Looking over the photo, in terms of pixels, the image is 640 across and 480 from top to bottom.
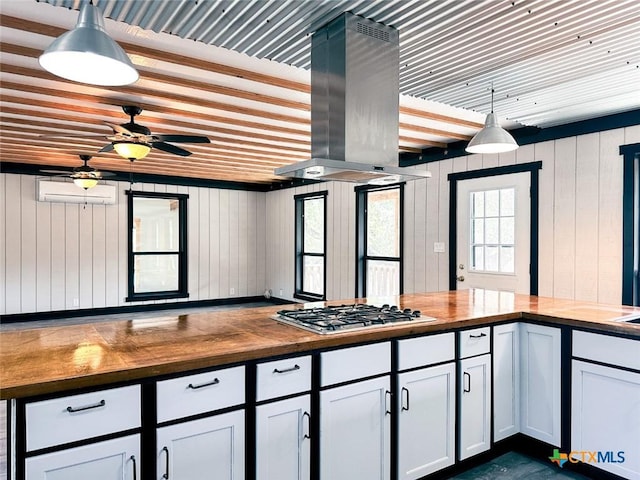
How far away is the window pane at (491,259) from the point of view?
497 cm

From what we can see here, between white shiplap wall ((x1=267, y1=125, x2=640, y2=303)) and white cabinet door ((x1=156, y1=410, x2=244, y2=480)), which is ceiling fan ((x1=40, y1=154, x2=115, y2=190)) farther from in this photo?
white cabinet door ((x1=156, y1=410, x2=244, y2=480))

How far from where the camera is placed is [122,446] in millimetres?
1575

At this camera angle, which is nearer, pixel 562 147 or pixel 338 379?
pixel 338 379

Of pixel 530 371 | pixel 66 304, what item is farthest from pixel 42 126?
pixel 530 371

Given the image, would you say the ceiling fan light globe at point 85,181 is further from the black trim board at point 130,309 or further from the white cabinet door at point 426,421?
the white cabinet door at point 426,421

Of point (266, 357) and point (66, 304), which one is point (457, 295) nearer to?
point (266, 357)

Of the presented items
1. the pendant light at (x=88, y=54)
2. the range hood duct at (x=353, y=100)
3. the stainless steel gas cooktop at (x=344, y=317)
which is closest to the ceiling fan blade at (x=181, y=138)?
the range hood duct at (x=353, y=100)

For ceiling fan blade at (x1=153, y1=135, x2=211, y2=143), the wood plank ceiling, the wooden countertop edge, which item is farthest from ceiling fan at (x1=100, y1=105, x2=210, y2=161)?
the wooden countertop edge

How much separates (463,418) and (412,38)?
2.24 m

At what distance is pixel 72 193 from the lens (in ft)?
23.7

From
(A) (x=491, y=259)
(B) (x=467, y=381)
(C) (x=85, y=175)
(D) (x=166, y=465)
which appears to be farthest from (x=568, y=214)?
(C) (x=85, y=175)

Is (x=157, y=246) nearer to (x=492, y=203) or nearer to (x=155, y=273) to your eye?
(x=155, y=273)

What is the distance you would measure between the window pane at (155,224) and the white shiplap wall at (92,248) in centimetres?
24

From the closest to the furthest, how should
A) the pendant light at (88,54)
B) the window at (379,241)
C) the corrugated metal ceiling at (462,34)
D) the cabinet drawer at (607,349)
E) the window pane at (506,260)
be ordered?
the pendant light at (88,54) < the corrugated metal ceiling at (462,34) < the cabinet drawer at (607,349) < the window pane at (506,260) < the window at (379,241)
